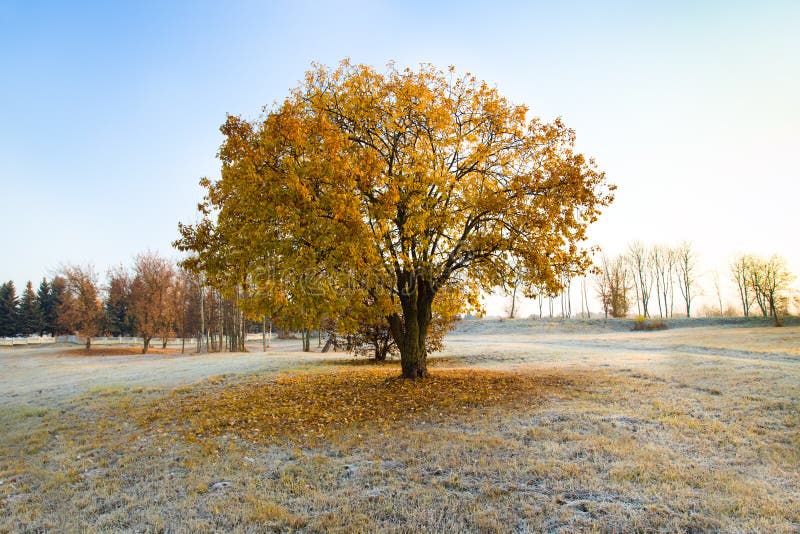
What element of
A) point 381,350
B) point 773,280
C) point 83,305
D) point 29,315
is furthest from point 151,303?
point 773,280

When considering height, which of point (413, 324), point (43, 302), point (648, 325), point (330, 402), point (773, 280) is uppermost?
point (43, 302)

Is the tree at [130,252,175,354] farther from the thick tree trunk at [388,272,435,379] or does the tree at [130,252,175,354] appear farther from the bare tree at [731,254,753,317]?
the bare tree at [731,254,753,317]

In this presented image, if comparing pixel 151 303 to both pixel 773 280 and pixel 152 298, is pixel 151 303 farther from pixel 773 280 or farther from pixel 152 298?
pixel 773 280

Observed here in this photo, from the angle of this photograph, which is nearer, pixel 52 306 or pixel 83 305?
pixel 83 305

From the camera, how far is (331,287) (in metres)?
11.2

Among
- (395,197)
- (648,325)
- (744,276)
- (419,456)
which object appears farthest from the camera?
(744,276)

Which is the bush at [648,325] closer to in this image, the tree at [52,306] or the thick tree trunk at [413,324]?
the thick tree trunk at [413,324]

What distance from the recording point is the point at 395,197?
36.4 feet

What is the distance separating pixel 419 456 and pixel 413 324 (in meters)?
7.10

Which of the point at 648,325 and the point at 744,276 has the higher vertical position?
the point at 744,276

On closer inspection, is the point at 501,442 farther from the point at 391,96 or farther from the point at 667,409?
the point at 391,96

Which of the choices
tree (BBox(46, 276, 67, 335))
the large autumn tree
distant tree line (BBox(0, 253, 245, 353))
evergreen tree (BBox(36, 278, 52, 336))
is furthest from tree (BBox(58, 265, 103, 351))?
the large autumn tree

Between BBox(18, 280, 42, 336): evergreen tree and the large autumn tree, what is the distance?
75051 mm

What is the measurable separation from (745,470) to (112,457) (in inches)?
424
